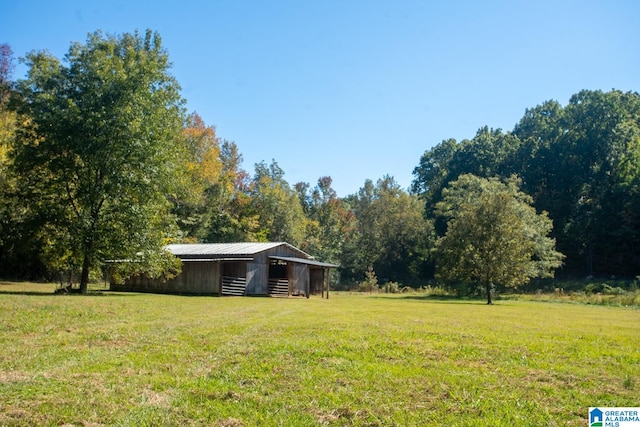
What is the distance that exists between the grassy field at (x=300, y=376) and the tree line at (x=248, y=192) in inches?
564

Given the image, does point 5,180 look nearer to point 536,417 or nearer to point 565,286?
point 536,417

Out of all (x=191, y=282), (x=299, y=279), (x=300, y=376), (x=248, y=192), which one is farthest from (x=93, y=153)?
(x=248, y=192)

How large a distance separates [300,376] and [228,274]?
93.0 ft

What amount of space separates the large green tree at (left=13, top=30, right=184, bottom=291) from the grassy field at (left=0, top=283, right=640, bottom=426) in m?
13.6

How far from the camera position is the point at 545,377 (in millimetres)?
6930

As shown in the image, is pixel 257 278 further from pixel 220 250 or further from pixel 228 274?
pixel 220 250

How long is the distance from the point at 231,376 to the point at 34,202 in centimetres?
2310

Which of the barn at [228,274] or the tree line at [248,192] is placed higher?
the tree line at [248,192]

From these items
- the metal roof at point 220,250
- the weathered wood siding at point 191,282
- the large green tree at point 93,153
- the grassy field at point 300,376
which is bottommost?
the grassy field at point 300,376

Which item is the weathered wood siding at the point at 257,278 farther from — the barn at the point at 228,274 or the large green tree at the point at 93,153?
the large green tree at the point at 93,153

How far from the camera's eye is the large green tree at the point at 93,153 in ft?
77.4

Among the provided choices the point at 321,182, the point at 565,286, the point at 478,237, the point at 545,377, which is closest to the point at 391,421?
the point at 545,377

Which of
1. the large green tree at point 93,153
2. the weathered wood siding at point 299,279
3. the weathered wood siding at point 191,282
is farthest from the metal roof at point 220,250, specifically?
the large green tree at point 93,153

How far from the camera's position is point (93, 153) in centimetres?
2353
